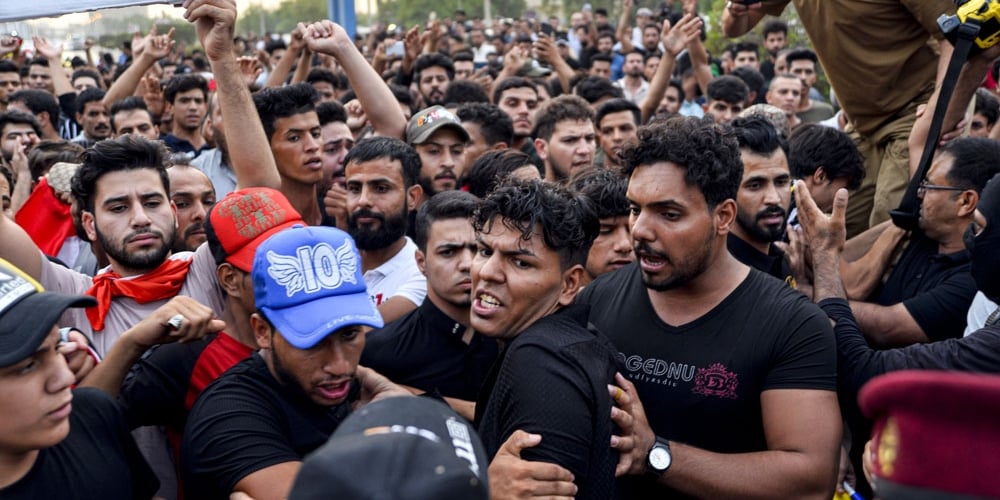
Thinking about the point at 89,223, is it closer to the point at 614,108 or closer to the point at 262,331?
the point at 262,331

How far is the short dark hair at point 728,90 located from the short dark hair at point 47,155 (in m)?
5.40

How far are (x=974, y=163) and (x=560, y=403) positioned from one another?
7.90ft

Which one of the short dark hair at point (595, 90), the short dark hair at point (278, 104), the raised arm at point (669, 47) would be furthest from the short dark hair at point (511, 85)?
the short dark hair at point (278, 104)

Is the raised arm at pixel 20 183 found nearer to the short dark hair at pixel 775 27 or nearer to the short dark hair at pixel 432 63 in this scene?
the short dark hair at pixel 432 63

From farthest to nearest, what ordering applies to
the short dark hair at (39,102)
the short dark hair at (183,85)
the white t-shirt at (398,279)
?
the short dark hair at (39,102)
the short dark hair at (183,85)
the white t-shirt at (398,279)

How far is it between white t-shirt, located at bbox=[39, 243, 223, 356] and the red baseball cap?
0.64ft

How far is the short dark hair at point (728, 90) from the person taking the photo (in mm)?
9114

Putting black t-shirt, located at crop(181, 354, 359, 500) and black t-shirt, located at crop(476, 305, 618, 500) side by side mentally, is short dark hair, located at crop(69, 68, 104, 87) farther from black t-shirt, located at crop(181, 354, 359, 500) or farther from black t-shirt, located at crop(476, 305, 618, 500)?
black t-shirt, located at crop(476, 305, 618, 500)

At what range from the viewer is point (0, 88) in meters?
11.5

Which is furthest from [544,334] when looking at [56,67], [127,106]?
[56,67]

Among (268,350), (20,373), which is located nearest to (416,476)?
(20,373)

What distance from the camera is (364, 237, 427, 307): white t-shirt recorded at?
4.67 meters

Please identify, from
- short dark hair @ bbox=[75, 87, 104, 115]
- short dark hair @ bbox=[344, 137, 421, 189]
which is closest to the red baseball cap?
short dark hair @ bbox=[344, 137, 421, 189]

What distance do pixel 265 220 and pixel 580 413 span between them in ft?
5.31
